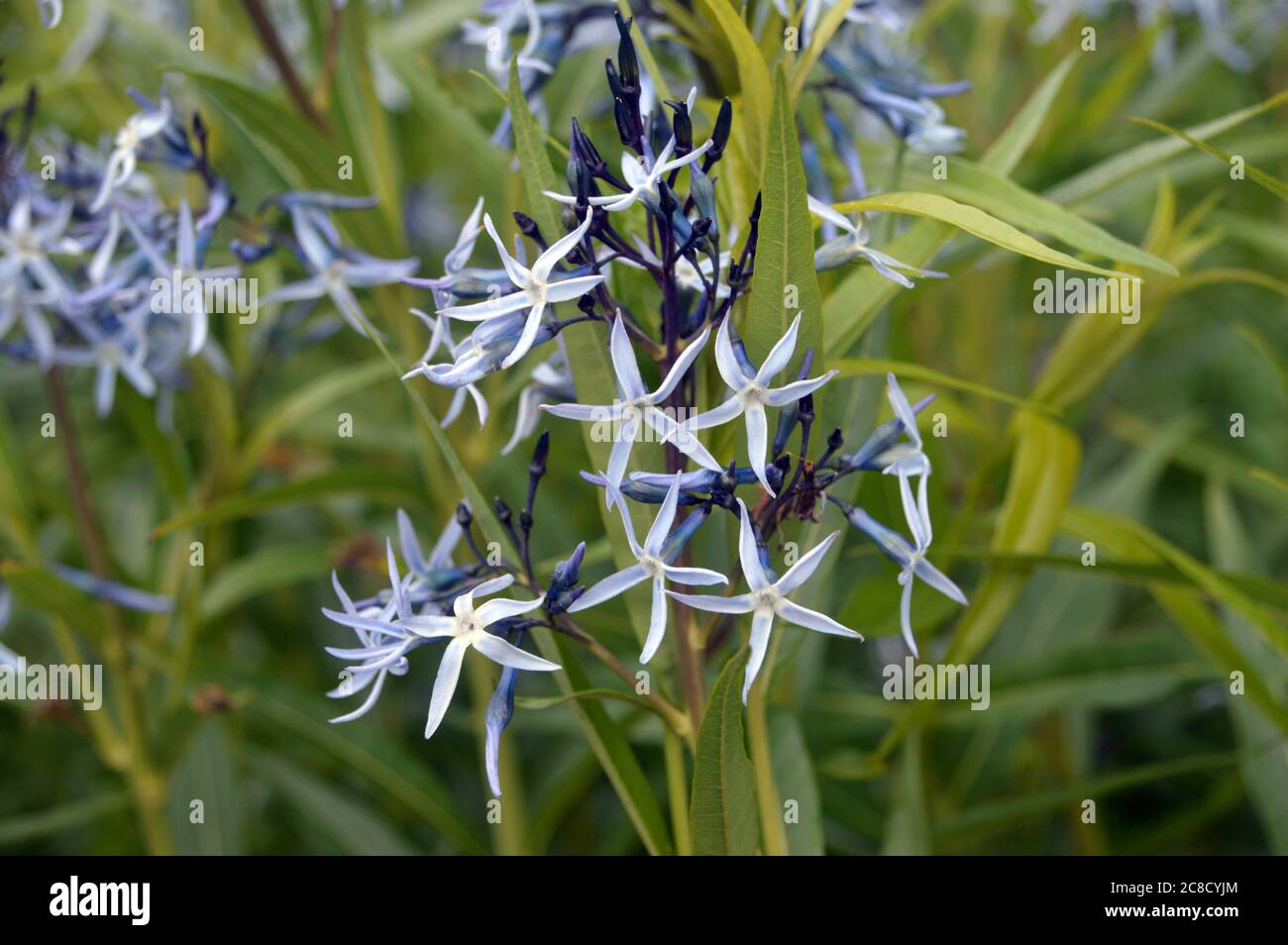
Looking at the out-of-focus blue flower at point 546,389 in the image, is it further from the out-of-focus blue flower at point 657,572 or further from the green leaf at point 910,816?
the green leaf at point 910,816

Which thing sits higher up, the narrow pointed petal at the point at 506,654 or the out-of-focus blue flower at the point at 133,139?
the out-of-focus blue flower at the point at 133,139

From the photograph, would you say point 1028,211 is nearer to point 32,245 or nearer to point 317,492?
point 317,492

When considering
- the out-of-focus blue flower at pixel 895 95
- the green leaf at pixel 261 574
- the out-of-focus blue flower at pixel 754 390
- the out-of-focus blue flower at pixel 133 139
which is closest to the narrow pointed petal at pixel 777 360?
the out-of-focus blue flower at pixel 754 390

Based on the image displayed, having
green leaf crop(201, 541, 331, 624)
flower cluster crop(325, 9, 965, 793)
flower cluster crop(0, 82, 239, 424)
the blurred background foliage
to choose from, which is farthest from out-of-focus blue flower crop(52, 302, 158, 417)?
flower cluster crop(325, 9, 965, 793)

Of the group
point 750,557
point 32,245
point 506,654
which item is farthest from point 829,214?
point 32,245

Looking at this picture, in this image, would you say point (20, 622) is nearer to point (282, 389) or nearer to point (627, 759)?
point (282, 389)

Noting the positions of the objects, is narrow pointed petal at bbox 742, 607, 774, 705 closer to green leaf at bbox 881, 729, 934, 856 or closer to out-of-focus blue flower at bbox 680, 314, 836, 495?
out-of-focus blue flower at bbox 680, 314, 836, 495
